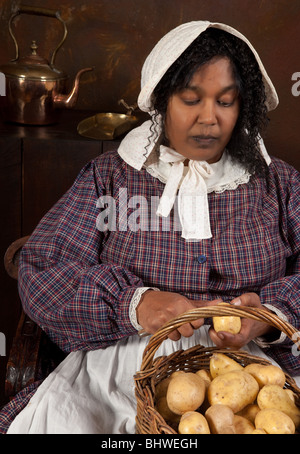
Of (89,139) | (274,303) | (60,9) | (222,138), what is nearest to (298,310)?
(274,303)

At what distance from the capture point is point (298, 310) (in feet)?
5.11

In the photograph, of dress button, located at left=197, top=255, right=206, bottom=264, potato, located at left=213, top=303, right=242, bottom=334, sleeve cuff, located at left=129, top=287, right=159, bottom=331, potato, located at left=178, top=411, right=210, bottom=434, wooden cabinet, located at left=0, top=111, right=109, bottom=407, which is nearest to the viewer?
potato, located at left=178, top=411, right=210, bottom=434

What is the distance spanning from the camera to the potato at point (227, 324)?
133 cm

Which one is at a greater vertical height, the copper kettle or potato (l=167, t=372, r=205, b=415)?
the copper kettle

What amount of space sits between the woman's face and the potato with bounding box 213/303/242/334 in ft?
1.55

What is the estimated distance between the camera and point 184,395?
3.79 ft

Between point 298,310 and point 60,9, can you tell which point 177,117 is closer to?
point 298,310

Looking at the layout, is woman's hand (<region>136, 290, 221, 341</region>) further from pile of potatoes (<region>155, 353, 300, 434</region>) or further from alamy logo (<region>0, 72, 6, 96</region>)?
alamy logo (<region>0, 72, 6, 96</region>)

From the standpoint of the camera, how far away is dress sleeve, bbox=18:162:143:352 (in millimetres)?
1508

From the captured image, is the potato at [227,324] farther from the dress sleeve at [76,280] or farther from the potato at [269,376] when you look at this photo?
the dress sleeve at [76,280]

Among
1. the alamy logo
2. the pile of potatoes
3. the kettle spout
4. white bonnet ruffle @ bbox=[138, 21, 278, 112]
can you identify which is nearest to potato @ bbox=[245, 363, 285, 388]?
the pile of potatoes

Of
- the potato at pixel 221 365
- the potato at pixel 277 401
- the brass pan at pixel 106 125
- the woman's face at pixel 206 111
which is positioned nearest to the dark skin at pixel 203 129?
the woman's face at pixel 206 111

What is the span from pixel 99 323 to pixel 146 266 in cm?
20

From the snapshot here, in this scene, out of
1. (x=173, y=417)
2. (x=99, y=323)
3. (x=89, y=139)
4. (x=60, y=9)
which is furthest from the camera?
(x=60, y=9)
